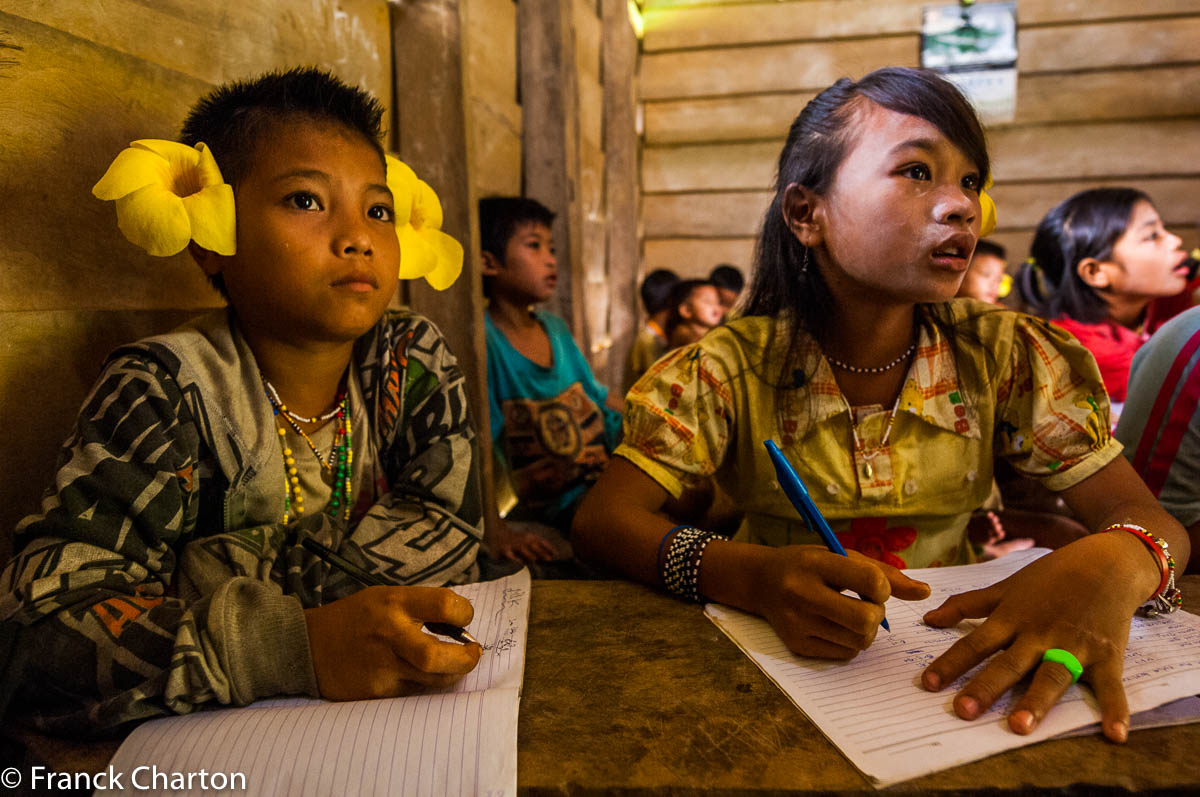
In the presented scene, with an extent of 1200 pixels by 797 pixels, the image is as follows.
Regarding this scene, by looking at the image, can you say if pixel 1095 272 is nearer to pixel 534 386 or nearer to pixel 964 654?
pixel 534 386

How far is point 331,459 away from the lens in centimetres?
104

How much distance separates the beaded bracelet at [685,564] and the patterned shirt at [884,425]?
17 cm

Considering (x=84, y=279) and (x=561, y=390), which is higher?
(x=84, y=279)

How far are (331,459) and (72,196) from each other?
468 millimetres

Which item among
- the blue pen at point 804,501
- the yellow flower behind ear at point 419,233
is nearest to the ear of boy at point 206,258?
the yellow flower behind ear at point 419,233

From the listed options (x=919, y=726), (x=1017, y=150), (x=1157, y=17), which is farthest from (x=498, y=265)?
(x=1157, y=17)

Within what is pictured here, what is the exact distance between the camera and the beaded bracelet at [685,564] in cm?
91

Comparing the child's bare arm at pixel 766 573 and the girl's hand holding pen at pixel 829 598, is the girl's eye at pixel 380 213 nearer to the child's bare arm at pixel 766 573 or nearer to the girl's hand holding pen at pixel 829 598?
the child's bare arm at pixel 766 573

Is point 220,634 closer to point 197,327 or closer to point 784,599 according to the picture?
point 197,327

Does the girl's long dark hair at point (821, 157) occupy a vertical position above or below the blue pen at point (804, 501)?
above

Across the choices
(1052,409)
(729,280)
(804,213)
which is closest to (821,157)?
(804,213)

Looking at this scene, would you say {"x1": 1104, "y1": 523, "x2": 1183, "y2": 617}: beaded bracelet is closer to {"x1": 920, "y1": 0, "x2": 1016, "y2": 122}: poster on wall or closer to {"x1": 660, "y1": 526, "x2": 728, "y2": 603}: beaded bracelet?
{"x1": 660, "y1": 526, "x2": 728, "y2": 603}: beaded bracelet

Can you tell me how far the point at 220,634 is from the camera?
26.6 inches

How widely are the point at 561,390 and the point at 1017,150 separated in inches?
166
